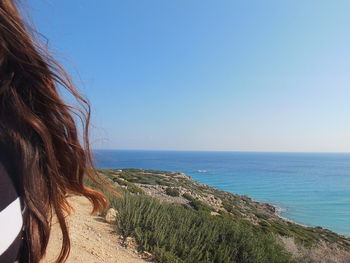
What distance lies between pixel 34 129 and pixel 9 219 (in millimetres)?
397

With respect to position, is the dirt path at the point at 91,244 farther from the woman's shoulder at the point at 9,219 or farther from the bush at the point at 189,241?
the woman's shoulder at the point at 9,219

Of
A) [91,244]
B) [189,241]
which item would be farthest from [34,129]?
[189,241]

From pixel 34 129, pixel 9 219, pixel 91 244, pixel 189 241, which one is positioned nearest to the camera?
pixel 9 219

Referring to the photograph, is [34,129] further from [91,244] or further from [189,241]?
[189,241]

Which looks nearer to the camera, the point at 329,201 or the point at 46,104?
the point at 46,104

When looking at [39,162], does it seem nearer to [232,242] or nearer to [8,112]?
[8,112]

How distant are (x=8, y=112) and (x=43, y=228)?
467 millimetres

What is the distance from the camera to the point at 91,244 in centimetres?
487

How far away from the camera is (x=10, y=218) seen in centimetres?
77

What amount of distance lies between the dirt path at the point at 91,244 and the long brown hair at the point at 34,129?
283 cm

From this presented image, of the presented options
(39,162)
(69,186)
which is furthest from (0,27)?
(69,186)

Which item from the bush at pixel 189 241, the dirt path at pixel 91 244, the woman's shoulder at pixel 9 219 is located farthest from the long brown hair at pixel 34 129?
the bush at pixel 189 241

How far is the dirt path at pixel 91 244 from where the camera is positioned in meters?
4.24

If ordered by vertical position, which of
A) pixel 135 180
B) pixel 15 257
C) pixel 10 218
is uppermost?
pixel 10 218
